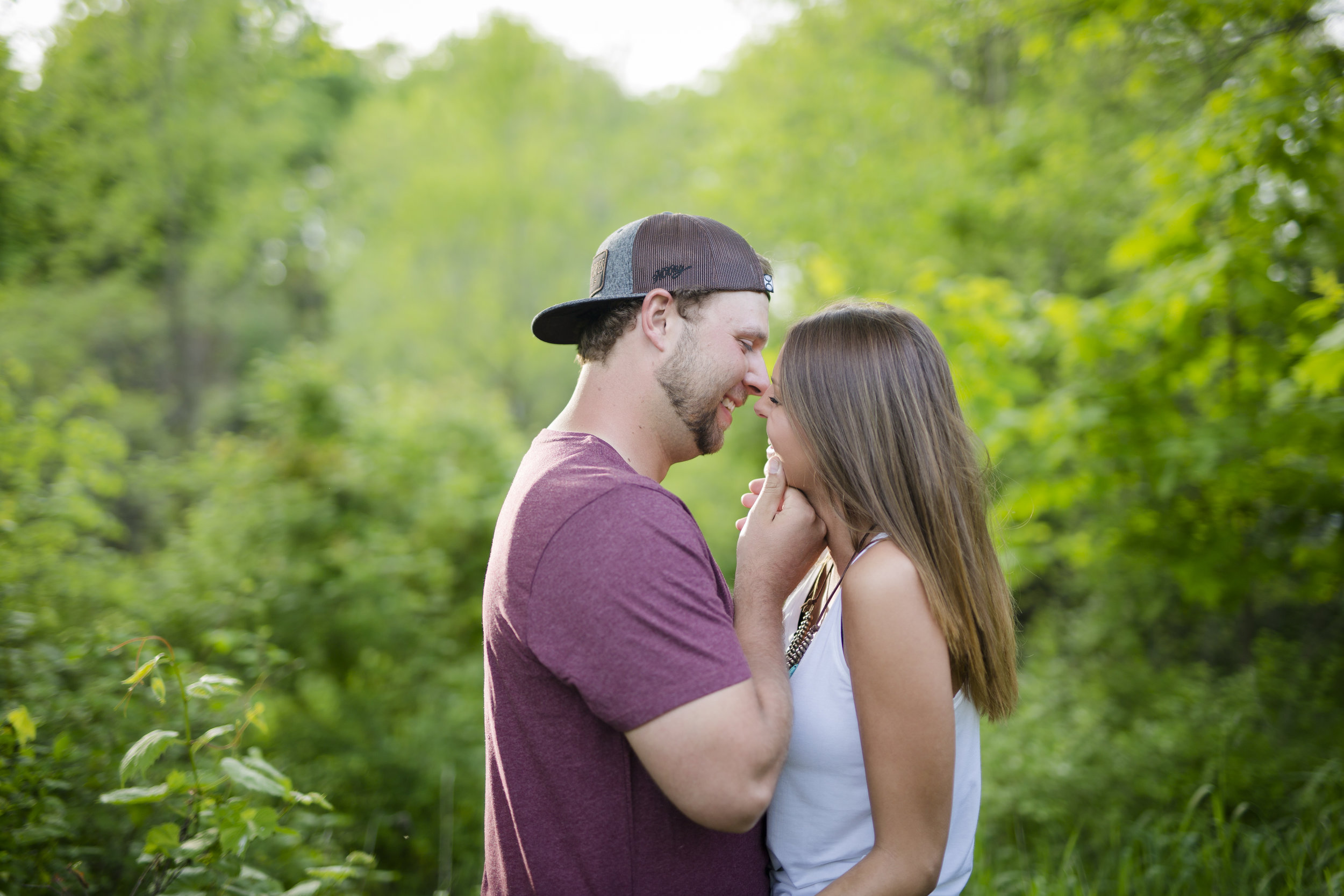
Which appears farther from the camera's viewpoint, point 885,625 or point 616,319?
point 616,319

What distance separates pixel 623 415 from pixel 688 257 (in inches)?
16.2

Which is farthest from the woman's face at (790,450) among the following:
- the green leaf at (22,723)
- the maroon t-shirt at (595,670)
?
the green leaf at (22,723)

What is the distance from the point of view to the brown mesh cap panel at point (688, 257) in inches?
75.5

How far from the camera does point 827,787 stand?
5.80ft

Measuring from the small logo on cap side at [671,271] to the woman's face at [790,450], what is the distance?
375 millimetres

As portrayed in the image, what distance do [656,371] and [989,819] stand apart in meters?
4.26

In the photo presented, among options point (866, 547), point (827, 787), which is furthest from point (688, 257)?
point (827, 787)

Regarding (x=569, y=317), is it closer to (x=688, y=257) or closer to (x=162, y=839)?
(x=688, y=257)

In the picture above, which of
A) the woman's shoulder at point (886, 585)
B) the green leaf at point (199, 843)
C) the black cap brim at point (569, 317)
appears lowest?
the green leaf at point (199, 843)

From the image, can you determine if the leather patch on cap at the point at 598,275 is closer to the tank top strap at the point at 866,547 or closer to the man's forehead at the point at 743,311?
the man's forehead at the point at 743,311

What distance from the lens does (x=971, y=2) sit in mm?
5086

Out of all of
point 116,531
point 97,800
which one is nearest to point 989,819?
point 97,800

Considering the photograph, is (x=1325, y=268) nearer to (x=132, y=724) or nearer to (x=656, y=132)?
(x=132, y=724)

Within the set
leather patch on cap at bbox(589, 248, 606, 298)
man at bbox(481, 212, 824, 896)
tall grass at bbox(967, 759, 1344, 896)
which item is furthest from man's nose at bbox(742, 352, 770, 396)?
tall grass at bbox(967, 759, 1344, 896)
